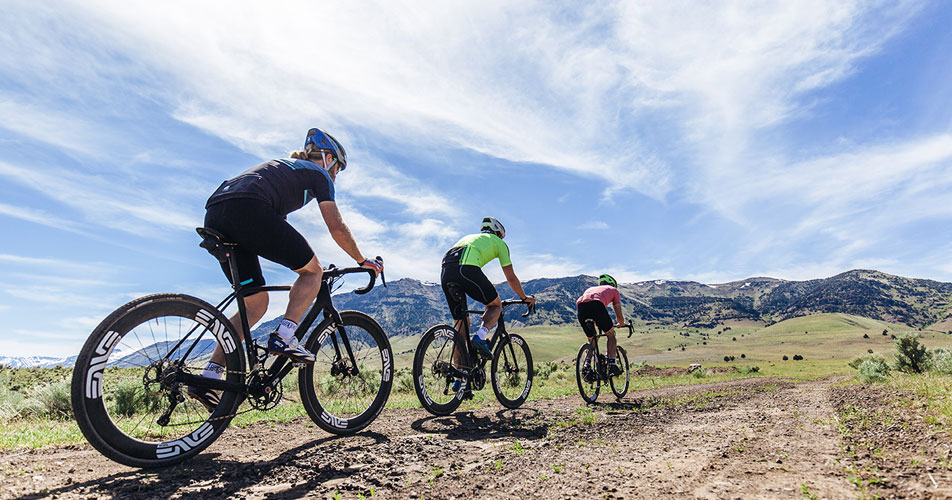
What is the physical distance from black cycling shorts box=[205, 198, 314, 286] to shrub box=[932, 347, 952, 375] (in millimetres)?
17431

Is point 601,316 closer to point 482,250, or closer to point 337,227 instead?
point 482,250

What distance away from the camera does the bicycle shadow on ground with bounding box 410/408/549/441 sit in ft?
17.1

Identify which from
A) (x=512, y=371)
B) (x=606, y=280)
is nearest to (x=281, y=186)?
(x=512, y=371)

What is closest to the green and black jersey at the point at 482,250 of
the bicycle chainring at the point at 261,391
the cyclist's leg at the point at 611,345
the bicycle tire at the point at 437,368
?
the bicycle tire at the point at 437,368

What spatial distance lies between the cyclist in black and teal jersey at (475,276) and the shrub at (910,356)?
17.7 metres

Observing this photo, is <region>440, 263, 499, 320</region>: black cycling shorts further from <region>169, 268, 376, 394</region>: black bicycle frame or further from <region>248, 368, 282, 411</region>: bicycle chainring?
<region>248, 368, 282, 411</region>: bicycle chainring

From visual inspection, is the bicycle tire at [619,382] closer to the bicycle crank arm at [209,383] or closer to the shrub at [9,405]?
the bicycle crank arm at [209,383]

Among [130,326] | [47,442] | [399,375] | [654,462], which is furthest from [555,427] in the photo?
[399,375]

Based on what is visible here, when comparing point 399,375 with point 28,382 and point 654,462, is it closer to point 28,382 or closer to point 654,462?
point 654,462

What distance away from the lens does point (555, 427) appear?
19.1ft

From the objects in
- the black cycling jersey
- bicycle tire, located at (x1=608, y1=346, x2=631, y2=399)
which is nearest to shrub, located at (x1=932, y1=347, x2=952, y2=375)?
bicycle tire, located at (x1=608, y1=346, x2=631, y2=399)

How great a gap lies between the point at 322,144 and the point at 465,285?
321 centimetres

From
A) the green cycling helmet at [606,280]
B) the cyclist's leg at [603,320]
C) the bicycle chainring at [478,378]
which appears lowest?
the bicycle chainring at [478,378]

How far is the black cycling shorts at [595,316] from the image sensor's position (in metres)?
9.98
